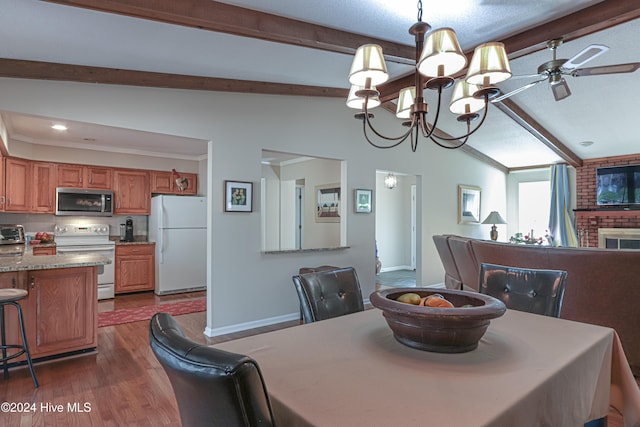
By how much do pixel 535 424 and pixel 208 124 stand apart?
3.61m

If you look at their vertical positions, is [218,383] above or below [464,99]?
below

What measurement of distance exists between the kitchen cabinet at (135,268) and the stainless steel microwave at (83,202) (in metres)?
0.65

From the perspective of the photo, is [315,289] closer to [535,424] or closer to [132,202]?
[535,424]

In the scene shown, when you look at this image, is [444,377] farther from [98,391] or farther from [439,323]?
[98,391]

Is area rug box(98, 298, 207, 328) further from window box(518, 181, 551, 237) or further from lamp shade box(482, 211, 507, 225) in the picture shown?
window box(518, 181, 551, 237)

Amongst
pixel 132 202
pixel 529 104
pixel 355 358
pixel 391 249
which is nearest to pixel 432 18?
pixel 355 358

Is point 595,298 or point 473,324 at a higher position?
point 473,324

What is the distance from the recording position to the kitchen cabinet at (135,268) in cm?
537

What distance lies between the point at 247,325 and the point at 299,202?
338 centimetres

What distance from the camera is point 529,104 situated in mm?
5016

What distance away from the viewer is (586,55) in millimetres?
2635

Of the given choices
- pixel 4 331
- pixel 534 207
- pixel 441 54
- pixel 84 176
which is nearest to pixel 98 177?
pixel 84 176

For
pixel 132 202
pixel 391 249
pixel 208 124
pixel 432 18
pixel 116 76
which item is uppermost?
pixel 432 18

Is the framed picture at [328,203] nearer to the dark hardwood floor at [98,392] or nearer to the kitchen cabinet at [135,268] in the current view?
the kitchen cabinet at [135,268]
